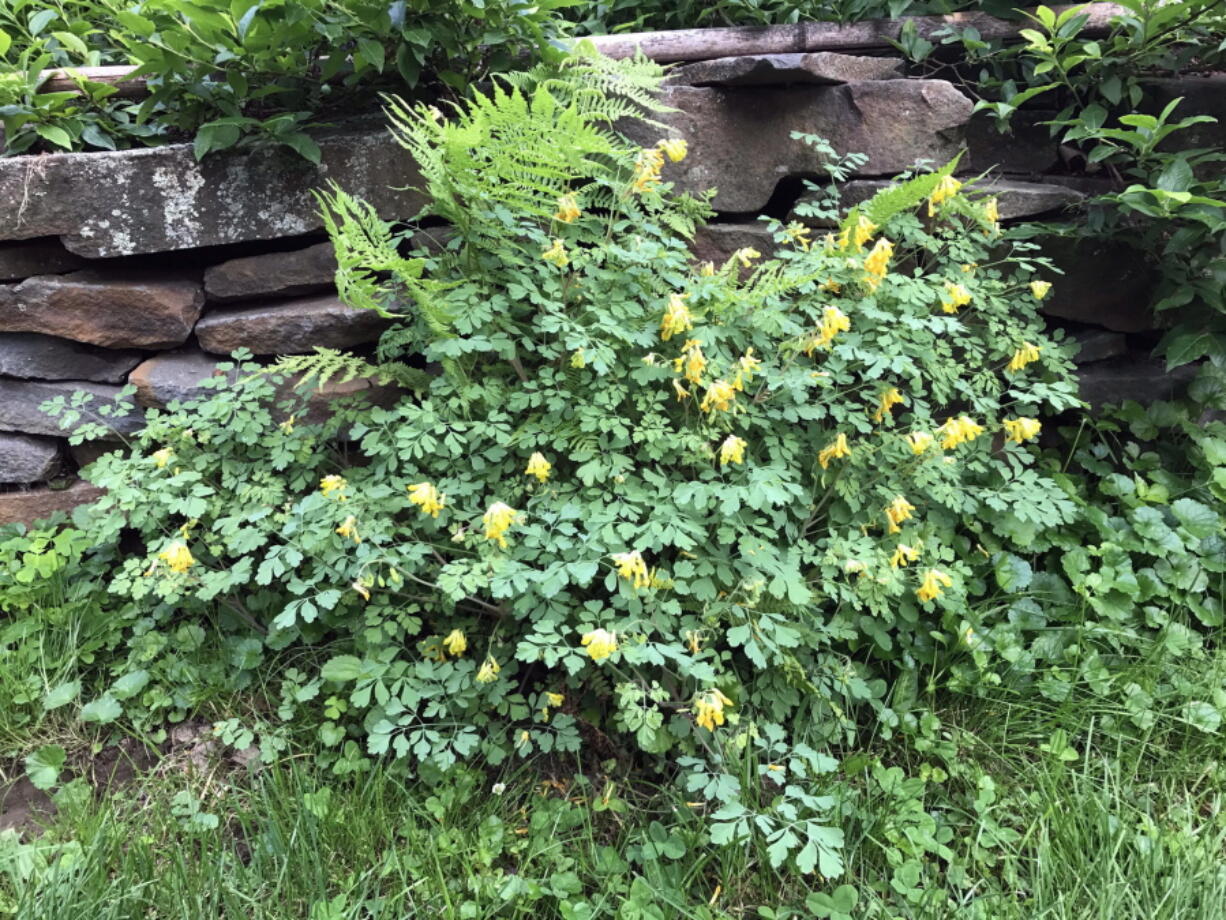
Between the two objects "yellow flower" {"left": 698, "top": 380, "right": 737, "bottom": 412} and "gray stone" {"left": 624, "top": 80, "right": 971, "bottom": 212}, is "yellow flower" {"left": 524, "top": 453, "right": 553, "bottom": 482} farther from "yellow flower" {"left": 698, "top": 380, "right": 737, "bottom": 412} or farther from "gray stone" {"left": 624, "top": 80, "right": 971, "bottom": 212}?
"gray stone" {"left": 624, "top": 80, "right": 971, "bottom": 212}

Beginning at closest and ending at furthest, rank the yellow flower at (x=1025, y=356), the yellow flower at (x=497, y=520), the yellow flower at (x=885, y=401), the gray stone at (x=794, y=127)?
the yellow flower at (x=497, y=520) → the yellow flower at (x=885, y=401) → the yellow flower at (x=1025, y=356) → the gray stone at (x=794, y=127)

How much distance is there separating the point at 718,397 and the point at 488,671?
0.84 metres

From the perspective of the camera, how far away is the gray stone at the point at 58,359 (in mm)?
2410

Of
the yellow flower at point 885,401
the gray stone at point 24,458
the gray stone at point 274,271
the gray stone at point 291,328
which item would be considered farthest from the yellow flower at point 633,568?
the gray stone at point 24,458

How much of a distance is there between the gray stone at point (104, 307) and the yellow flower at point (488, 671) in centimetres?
148

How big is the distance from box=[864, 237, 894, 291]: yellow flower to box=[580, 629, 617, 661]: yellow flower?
114 centimetres

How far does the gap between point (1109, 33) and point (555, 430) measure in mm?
2220

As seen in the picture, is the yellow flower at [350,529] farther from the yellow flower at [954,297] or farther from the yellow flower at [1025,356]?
the yellow flower at [1025,356]

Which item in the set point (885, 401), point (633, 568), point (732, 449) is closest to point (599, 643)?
point (633, 568)

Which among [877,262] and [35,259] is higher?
[877,262]

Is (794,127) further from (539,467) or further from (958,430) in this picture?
(539,467)

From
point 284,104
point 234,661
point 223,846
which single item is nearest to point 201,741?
point 234,661

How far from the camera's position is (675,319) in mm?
1845

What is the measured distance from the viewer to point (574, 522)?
1882 millimetres
